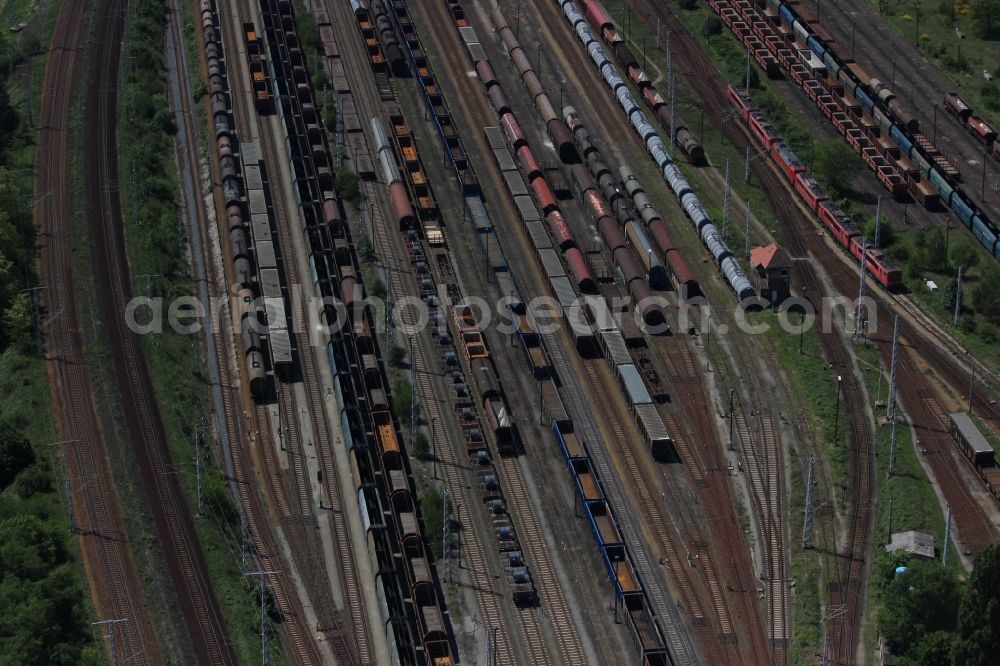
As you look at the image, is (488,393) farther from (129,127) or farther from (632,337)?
(129,127)

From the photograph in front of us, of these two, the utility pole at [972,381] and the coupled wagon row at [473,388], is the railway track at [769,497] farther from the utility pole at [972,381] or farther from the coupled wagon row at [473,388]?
the coupled wagon row at [473,388]

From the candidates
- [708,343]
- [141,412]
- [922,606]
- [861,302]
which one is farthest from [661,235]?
[922,606]

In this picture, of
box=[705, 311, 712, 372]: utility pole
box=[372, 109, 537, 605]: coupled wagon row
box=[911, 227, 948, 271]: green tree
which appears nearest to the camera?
box=[372, 109, 537, 605]: coupled wagon row

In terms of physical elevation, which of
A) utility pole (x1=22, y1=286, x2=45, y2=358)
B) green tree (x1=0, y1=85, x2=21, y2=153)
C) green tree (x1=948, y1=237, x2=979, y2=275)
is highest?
green tree (x1=0, y1=85, x2=21, y2=153)

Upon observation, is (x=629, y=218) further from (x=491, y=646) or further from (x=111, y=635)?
(x=111, y=635)

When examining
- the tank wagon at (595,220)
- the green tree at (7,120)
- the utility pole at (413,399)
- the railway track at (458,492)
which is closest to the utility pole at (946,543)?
the railway track at (458,492)

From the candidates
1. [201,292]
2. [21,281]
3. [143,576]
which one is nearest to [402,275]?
[201,292]

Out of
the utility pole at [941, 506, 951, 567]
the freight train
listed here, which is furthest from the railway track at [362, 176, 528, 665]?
the utility pole at [941, 506, 951, 567]

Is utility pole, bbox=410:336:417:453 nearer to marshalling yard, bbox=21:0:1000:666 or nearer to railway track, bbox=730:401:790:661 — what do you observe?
marshalling yard, bbox=21:0:1000:666
